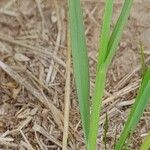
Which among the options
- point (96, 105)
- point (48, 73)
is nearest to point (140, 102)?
point (96, 105)

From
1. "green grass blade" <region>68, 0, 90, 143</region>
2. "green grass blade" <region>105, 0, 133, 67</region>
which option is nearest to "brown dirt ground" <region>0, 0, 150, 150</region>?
"green grass blade" <region>68, 0, 90, 143</region>

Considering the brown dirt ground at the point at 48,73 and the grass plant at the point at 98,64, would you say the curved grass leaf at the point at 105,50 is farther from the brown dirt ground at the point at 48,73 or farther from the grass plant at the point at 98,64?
the brown dirt ground at the point at 48,73

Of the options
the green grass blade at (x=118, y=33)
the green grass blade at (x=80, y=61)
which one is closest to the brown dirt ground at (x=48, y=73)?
the green grass blade at (x=80, y=61)

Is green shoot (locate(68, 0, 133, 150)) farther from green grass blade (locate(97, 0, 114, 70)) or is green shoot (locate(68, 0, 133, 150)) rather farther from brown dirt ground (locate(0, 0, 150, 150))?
brown dirt ground (locate(0, 0, 150, 150))

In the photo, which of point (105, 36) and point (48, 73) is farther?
point (48, 73)

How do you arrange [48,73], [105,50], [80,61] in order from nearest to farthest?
[105,50], [80,61], [48,73]

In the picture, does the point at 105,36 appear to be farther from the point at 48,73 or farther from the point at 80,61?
the point at 48,73
